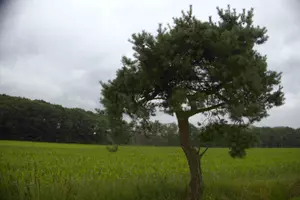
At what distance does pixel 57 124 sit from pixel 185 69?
6292 cm

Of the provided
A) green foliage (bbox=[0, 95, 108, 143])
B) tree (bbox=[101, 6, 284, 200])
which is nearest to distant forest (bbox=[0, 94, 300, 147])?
green foliage (bbox=[0, 95, 108, 143])

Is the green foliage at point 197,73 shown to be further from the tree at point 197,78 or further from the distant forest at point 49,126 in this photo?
the distant forest at point 49,126

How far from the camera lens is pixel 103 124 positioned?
812cm

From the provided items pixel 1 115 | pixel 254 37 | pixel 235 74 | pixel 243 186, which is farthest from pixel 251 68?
pixel 1 115

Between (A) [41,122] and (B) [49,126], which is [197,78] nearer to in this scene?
(A) [41,122]

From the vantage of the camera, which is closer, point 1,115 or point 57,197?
point 57,197

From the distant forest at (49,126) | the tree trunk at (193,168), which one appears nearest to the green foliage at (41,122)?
the distant forest at (49,126)

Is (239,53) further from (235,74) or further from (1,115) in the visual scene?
(1,115)

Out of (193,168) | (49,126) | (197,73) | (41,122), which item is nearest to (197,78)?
(197,73)

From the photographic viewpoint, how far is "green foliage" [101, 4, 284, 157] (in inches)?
273

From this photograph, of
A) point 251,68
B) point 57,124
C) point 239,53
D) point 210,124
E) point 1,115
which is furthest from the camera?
point 57,124

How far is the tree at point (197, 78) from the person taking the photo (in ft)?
22.8

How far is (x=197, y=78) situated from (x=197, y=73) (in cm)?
15

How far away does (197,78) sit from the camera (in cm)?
766
